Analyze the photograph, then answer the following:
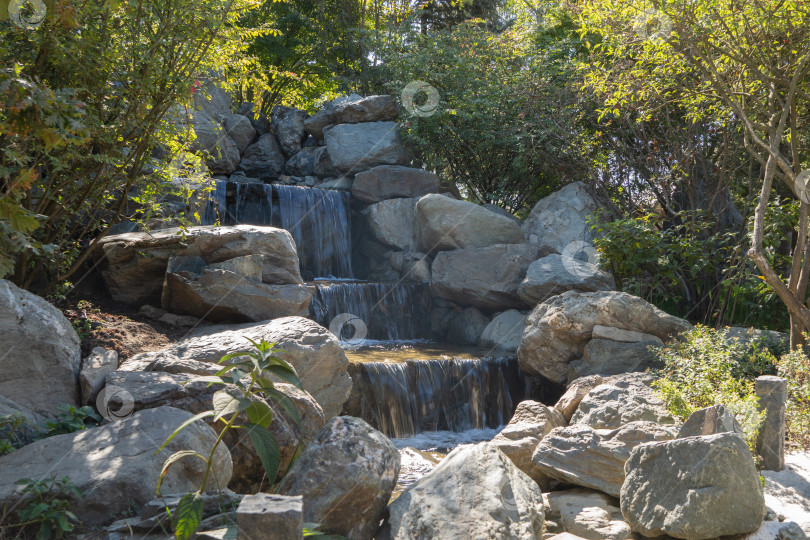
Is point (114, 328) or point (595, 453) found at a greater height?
point (114, 328)

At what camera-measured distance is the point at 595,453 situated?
17.6 feet

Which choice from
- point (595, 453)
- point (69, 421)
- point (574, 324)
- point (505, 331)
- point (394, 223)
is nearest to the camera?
point (69, 421)

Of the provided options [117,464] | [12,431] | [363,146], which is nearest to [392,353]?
[12,431]

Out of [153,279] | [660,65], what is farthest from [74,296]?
[660,65]

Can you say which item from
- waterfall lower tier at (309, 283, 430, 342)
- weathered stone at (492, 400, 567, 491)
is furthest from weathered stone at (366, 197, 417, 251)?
weathered stone at (492, 400, 567, 491)

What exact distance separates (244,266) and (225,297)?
1.56ft

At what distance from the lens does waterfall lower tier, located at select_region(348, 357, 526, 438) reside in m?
7.83

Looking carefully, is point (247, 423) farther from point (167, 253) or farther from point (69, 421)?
point (167, 253)

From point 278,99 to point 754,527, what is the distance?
1987 cm

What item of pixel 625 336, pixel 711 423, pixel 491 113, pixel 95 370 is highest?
pixel 491 113

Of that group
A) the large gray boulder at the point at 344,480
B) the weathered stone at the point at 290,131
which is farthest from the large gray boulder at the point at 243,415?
the weathered stone at the point at 290,131

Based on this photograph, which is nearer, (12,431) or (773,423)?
(12,431)

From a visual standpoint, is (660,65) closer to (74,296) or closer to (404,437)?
(404,437)

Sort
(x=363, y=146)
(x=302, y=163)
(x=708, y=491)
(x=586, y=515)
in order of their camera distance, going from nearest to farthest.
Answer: (x=708, y=491), (x=586, y=515), (x=363, y=146), (x=302, y=163)
